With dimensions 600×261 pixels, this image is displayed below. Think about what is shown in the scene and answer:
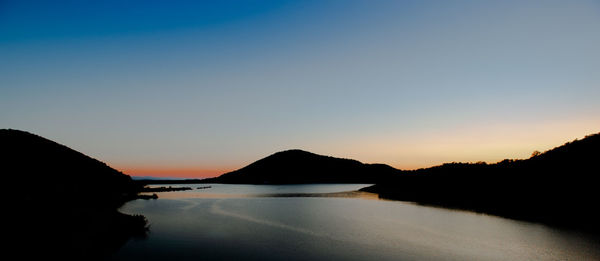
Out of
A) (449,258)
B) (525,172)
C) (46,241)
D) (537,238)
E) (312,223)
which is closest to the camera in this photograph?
(46,241)

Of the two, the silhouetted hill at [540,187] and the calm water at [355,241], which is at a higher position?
the silhouetted hill at [540,187]

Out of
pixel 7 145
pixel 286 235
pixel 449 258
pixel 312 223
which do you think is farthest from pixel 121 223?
pixel 7 145

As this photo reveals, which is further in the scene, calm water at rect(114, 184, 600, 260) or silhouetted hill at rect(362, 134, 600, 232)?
silhouetted hill at rect(362, 134, 600, 232)

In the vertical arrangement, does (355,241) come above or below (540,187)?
below

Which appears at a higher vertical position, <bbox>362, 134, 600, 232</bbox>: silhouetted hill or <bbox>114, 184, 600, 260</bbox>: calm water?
<bbox>362, 134, 600, 232</bbox>: silhouetted hill

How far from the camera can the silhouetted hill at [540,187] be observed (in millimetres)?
57091

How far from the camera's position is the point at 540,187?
7200 centimetres

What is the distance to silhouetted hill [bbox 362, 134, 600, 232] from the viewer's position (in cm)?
5709

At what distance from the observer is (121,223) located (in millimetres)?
39188

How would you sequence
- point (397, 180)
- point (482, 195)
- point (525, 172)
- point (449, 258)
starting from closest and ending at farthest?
point (449, 258)
point (525, 172)
point (482, 195)
point (397, 180)

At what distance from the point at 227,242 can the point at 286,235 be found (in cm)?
775

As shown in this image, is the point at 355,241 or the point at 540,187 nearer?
the point at 355,241

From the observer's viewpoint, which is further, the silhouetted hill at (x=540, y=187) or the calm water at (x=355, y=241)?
the silhouetted hill at (x=540, y=187)

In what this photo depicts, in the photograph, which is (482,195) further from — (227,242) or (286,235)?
(227,242)
